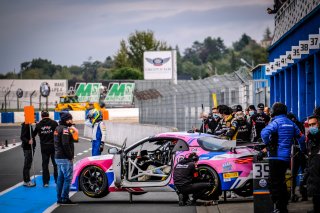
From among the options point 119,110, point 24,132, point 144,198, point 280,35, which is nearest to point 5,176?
point 24,132

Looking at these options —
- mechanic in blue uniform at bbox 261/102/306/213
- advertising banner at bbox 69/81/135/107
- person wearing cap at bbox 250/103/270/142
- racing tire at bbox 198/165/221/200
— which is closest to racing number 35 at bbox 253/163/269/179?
mechanic in blue uniform at bbox 261/102/306/213

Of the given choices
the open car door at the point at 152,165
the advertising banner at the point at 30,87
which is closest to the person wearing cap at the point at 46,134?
the open car door at the point at 152,165

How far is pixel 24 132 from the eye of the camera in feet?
62.8

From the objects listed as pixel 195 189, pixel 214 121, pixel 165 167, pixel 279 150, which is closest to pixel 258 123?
pixel 214 121

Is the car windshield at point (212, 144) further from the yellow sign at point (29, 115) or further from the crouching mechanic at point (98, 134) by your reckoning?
the yellow sign at point (29, 115)

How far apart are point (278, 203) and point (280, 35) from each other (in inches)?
841

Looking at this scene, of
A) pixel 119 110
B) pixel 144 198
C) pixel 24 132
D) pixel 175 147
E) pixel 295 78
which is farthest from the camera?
pixel 119 110

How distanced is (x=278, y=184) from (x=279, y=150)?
1.68 ft

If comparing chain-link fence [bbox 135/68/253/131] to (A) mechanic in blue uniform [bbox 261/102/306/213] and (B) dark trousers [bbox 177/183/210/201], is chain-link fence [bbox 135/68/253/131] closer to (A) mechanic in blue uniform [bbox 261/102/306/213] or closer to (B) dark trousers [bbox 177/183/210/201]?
(B) dark trousers [bbox 177/183/210/201]

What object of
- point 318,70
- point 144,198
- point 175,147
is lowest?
point 144,198

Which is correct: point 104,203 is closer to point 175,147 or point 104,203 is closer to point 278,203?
point 175,147

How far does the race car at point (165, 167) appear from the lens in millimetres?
14359

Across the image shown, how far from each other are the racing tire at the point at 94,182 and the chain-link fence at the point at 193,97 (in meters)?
9.77

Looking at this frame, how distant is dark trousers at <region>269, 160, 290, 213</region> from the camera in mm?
11625
